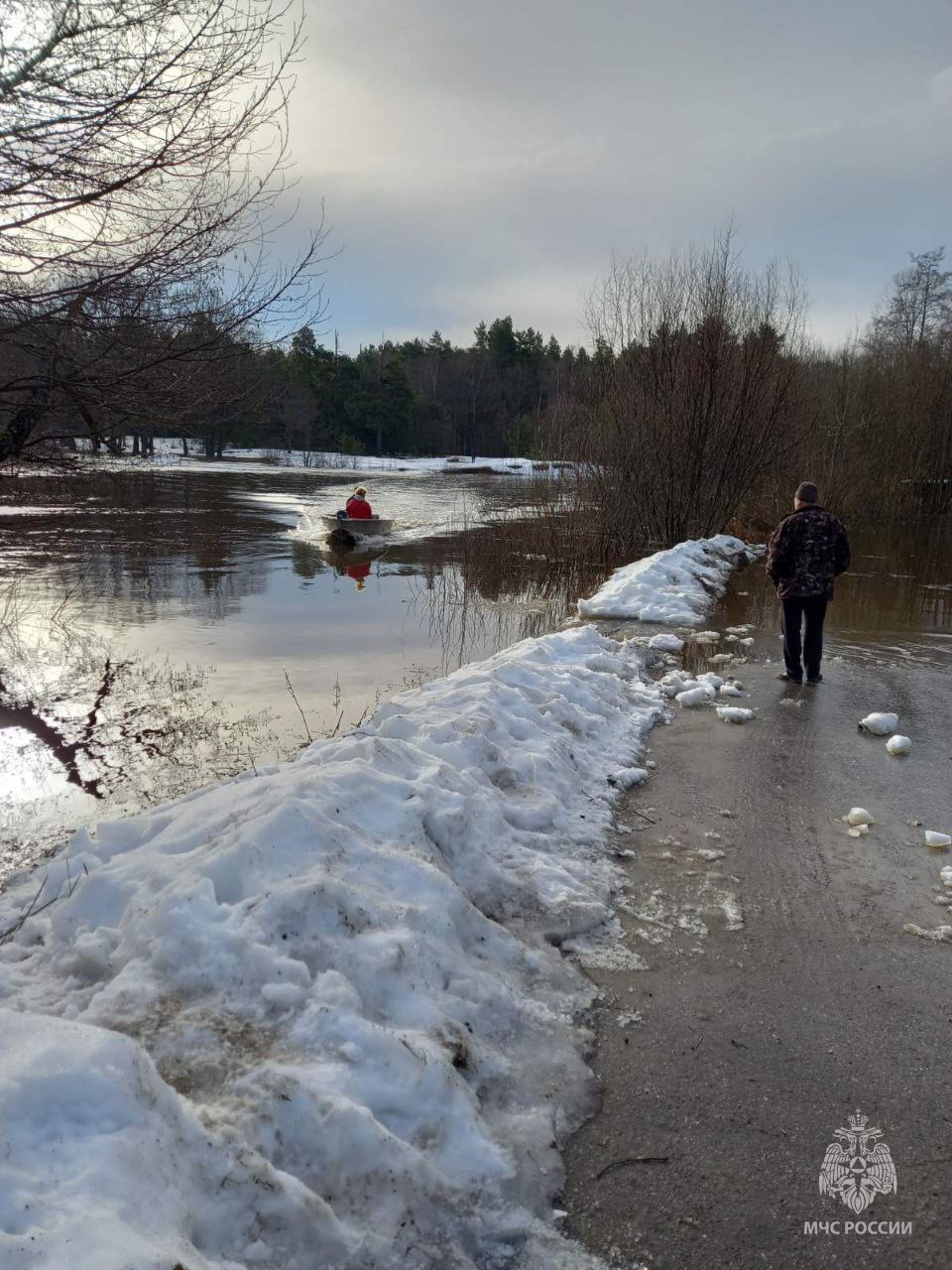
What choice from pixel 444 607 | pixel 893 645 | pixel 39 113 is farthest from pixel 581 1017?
pixel 444 607

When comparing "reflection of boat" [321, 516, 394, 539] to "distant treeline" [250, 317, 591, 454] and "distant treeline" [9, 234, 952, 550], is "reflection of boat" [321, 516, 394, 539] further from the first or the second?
"distant treeline" [250, 317, 591, 454]

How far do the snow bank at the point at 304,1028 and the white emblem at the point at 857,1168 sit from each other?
79cm

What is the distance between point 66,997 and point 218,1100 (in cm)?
84

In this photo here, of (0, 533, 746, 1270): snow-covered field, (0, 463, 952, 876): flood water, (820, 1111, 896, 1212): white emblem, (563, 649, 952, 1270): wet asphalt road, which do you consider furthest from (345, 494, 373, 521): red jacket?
(820, 1111, 896, 1212): white emblem

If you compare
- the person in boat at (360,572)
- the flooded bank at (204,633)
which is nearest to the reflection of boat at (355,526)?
the flooded bank at (204,633)

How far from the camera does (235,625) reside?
40.7 feet

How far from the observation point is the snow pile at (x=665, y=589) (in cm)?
1154

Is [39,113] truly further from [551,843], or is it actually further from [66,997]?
[551,843]

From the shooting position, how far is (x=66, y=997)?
2807 mm

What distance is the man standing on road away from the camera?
8219mm

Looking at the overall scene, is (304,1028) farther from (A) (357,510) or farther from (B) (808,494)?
(A) (357,510)

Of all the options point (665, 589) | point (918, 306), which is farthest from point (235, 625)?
point (918, 306)

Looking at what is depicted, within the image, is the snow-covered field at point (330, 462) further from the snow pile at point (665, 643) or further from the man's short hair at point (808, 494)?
the man's short hair at point (808, 494)

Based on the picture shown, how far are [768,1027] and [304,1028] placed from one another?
5.90ft
